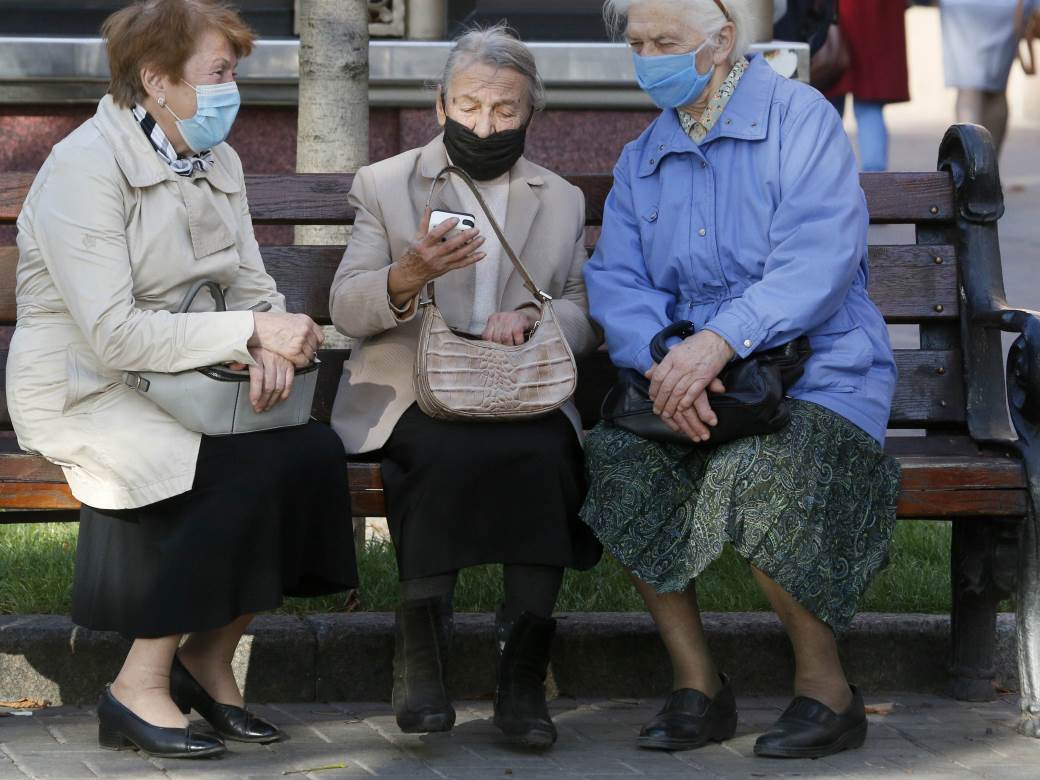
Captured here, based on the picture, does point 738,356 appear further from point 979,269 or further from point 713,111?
point 979,269

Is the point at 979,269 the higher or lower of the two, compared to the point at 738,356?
higher

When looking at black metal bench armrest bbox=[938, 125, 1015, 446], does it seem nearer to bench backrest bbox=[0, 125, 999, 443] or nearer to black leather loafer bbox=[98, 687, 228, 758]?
bench backrest bbox=[0, 125, 999, 443]

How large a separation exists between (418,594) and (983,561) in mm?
1427

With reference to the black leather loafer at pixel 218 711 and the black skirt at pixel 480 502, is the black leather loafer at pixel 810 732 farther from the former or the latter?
the black leather loafer at pixel 218 711

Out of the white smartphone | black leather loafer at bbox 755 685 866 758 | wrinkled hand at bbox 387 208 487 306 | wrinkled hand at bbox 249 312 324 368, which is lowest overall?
black leather loafer at bbox 755 685 866 758

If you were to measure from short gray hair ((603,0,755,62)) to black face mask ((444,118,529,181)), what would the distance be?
371 millimetres

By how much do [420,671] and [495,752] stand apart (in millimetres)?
248

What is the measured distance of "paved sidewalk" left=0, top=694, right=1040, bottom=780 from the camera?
3834 millimetres

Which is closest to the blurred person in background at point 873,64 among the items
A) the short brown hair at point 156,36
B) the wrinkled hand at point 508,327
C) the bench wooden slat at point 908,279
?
the bench wooden slat at point 908,279

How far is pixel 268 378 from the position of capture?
3891 mm

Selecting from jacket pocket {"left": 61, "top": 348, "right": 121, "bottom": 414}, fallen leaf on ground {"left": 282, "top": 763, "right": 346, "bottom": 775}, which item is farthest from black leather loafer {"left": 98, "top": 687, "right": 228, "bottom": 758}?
jacket pocket {"left": 61, "top": 348, "right": 121, "bottom": 414}

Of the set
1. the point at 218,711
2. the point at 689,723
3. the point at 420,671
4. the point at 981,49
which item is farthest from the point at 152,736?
the point at 981,49

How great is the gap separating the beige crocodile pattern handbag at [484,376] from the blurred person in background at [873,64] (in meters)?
5.40

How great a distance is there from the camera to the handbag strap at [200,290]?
3.99 m
